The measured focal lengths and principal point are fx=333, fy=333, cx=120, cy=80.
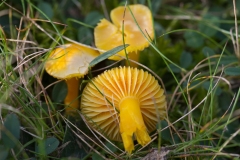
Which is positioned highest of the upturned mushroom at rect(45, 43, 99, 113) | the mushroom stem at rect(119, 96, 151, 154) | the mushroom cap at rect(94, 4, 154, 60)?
the mushroom cap at rect(94, 4, 154, 60)

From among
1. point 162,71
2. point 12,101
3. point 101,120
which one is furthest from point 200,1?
point 12,101

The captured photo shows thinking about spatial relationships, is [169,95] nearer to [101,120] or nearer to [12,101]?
[101,120]

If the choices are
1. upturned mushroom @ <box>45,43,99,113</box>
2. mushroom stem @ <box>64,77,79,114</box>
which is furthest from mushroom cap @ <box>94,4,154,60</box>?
mushroom stem @ <box>64,77,79,114</box>

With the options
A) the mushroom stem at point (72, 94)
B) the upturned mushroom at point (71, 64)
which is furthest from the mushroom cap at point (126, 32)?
the mushroom stem at point (72, 94)

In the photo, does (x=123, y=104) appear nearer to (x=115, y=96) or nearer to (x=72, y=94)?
(x=115, y=96)

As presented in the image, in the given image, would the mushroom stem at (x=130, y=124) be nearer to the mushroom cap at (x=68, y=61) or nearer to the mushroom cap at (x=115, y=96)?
the mushroom cap at (x=115, y=96)

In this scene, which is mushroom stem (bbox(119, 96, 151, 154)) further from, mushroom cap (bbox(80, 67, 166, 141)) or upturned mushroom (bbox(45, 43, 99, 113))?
upturned mushroom (bbox(45, 43, 99, 113))
